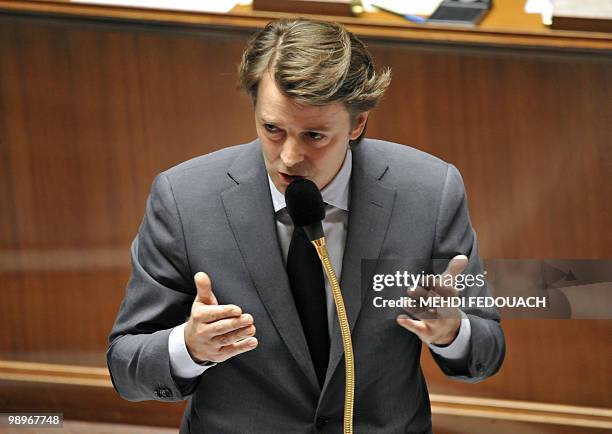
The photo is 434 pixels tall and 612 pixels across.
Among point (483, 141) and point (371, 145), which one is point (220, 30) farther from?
point (371, 145)

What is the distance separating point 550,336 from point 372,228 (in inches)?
41.9

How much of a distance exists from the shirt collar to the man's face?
8 centimetres

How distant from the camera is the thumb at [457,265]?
4.91 feet

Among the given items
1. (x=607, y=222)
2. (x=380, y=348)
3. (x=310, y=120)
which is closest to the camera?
(x=310, y=120)

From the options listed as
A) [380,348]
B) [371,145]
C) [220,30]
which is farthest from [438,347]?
[220,30]

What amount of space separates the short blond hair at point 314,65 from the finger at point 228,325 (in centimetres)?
31

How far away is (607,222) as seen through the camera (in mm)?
2494

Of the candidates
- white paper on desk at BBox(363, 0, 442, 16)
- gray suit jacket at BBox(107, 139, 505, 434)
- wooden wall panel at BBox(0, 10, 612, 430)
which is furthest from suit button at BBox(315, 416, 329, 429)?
white paper on desk at BBox(363, 0, 442, 16)

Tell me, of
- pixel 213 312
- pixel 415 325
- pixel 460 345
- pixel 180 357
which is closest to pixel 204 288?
pixel 213 312

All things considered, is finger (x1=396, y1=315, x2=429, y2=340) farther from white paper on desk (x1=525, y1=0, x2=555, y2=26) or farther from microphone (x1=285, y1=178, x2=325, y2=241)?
white paper on desk (x1=525, y1=0, x2=555, y2=26)

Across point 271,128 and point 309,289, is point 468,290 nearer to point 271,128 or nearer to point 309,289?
point 309,289

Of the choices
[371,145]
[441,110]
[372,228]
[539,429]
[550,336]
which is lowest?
[539,429]

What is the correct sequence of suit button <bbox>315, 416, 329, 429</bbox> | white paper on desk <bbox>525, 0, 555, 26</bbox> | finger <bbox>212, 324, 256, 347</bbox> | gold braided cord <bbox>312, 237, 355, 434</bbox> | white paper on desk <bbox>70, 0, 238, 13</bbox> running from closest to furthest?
gold braided cord <bbox>312, 237, 355, 434</bbox>
finger <bbox>212, 324, 256, 347</bbox>
suit button <bbox>315, 416, 329, 429</bbox>
white paper on desk <bbox>525, 0, 555, 26</bbox>
white paper on desk <bbox>70, 0, 238, 13</bbox>

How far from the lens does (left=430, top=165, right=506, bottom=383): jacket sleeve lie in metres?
1.63
